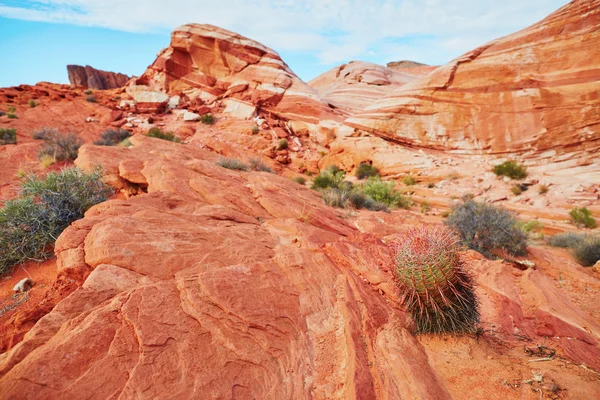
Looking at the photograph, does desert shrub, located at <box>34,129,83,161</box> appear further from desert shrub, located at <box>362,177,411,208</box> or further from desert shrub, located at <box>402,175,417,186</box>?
desert shrub, located at <box>402,175,417,186</box>

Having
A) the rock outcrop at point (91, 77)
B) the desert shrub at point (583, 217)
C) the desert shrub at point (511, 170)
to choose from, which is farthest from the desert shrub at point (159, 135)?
the rock outcrop at point (91, 77)

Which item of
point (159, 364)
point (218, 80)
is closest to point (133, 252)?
point (159, 364)

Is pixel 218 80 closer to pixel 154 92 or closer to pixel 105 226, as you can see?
pixel 154 92

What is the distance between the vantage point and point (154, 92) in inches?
824

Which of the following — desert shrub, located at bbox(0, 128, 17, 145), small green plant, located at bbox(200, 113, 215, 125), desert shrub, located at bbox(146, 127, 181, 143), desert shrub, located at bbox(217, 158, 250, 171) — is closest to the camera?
desert shrub, located at bbox(217, 158, 250, 171)

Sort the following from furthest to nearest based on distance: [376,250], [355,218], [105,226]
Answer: [355,218] → [376,250] → [105,226]

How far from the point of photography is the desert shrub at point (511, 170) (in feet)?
42.5

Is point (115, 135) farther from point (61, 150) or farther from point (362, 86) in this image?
point (362, 86)

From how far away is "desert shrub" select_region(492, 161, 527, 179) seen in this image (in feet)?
42.5

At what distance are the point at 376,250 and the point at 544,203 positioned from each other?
11.2m

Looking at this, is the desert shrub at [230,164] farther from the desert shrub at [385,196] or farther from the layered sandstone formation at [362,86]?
the layered sandstone formation at [362,86]

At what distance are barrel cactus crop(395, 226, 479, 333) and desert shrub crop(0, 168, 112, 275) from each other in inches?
177

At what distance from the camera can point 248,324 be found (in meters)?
2.48

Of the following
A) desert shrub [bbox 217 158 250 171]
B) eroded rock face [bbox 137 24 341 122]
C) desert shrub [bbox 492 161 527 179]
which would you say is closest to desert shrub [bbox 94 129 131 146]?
eroded rock face [bbox 137 24 341 122]
